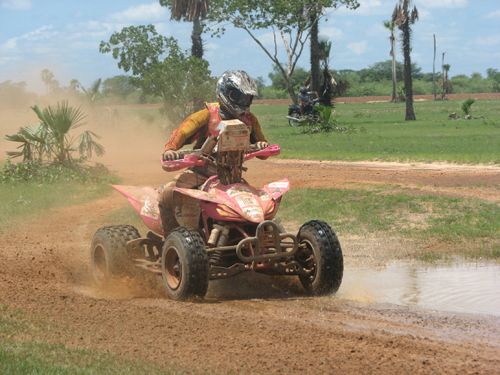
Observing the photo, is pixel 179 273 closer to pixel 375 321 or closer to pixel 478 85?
pixel 375 321

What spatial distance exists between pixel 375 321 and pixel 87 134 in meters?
15.8

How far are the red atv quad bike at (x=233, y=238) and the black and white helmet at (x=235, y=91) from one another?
286 mm

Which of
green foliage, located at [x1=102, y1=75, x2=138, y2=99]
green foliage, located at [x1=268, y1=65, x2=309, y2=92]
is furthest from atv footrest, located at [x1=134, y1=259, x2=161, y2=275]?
green foliage, located at [x1=268, y1=65, x2=309, y2=92]

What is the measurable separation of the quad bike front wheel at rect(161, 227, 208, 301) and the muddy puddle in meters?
1.54

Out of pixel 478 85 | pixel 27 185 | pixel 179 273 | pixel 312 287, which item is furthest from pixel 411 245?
pixel 478 85

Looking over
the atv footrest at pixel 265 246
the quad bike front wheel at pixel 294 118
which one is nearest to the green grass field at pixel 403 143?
the quad bike front wheel at pixel 294 118

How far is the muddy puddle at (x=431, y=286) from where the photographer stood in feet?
29.9

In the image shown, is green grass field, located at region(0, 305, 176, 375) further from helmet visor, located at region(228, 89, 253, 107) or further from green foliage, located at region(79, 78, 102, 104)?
green foliage, located at region(79, 78, 102, 104)

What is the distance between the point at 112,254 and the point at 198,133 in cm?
158

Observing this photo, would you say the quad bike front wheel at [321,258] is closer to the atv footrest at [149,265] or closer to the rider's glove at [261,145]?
the rider's glove at [261,145]

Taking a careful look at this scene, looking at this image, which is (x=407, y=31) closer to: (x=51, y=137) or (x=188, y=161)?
(x=51, y=137)

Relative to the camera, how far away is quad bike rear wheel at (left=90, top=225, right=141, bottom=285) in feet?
32.2

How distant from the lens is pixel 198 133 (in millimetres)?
9508

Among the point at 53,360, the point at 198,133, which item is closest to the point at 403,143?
the point at 198,133
